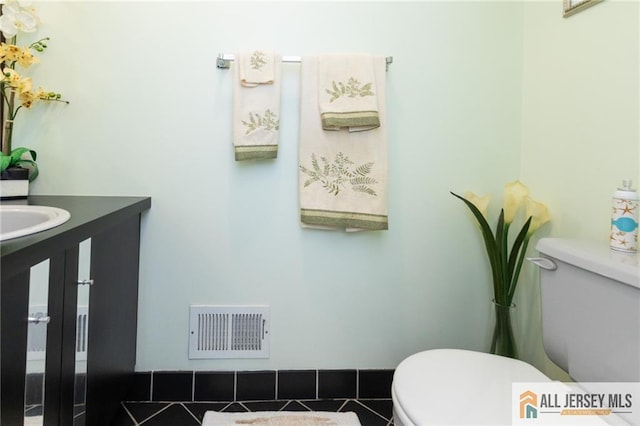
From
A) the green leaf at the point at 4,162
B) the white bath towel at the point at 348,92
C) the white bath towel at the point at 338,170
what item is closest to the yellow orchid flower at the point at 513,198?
the white bath towel at the point at 338,170

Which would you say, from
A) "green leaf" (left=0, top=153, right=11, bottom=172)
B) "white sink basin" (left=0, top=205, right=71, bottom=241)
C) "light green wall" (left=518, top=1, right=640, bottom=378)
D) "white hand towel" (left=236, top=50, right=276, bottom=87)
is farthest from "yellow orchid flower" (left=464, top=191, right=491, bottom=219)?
"green leaf" (left=0, top=153, right=11, bottom=172)

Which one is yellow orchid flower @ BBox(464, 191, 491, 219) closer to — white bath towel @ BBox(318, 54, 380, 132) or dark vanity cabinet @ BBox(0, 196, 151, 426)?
white bath towel @ BBox(318, 54, 380, 132)

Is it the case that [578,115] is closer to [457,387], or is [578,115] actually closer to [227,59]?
[457,387]

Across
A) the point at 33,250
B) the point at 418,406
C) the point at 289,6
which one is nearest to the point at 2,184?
the point at 33,250

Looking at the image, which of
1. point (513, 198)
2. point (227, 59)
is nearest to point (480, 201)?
point (513, 198)

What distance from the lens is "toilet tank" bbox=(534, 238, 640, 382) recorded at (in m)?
0.81

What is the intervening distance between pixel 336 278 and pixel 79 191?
105cm

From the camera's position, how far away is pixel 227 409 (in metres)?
1.41

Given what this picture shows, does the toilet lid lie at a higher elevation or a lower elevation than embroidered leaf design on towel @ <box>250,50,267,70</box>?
lower

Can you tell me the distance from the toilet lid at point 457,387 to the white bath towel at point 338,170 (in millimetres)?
533

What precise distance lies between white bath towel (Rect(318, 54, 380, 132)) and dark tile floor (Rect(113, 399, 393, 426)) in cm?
108

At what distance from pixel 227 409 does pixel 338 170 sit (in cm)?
102

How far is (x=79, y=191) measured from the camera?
1.38 m

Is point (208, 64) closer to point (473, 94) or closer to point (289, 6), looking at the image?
point (289, 6)
